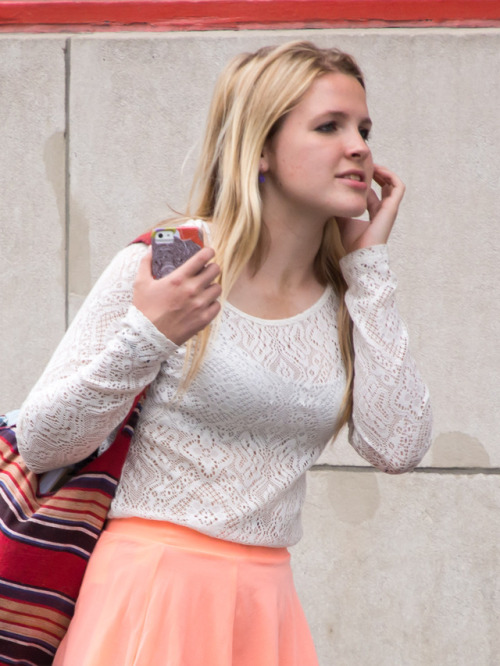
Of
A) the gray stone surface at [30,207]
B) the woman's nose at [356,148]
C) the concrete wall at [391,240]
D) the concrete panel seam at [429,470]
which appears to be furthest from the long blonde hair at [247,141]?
the gray stone surface at [30,207]

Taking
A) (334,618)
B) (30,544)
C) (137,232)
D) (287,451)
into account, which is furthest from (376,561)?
(30,544)

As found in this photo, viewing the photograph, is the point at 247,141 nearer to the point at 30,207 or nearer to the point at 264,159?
the point at 264,159

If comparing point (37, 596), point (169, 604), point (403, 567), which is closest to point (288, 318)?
point (169, 604)

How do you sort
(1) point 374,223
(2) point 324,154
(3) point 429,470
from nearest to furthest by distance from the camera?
(2) point 324,154, (1) point 374,223, (3) point 429,470

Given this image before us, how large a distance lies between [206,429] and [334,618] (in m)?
2.31

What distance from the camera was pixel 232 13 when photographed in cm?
389

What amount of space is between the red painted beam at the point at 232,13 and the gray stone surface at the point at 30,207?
10cm

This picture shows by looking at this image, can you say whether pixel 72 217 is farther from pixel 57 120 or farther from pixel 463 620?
pixel 463 620

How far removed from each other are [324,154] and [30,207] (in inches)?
89.2

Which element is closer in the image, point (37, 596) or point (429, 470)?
point (37, 596)

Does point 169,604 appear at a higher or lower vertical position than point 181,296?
lower

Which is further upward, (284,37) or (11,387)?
(284,37)

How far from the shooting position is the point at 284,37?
3.86 meters

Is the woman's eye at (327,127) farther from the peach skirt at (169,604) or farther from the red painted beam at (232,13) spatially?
the red painted beam at (232,13)
